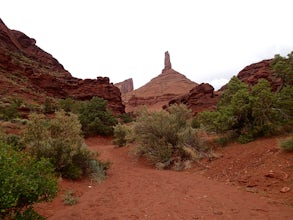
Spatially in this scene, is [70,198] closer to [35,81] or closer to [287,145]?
[287,145]

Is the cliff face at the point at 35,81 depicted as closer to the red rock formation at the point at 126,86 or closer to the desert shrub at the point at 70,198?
the desert shrub at the point at 70,198

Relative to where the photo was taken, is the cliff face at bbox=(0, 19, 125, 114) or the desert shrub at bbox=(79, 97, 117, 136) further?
the cliff face at bbox=(0, 19, 125, 114)

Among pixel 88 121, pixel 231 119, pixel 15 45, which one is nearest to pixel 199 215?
pixel 231 119

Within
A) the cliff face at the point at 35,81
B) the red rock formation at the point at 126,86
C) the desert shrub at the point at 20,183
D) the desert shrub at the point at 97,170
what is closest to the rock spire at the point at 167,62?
the red rock formation at the point at 126,86

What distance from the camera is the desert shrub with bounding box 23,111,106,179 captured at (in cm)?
927

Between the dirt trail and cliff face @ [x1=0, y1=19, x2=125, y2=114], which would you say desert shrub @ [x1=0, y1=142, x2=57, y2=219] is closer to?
the dirt trail

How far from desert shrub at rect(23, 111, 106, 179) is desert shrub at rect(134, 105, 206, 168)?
3.09 meters

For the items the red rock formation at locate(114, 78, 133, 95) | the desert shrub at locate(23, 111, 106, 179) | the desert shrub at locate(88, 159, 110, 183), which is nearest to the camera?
the desert shrub at locate(23, 111, 106, 179)

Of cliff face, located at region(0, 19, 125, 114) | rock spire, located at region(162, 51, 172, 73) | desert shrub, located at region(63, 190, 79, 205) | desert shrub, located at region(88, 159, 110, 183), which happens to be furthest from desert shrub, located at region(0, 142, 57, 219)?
rock spire, located at region(162, 51, 172, 73)

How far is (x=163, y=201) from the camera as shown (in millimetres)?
7316

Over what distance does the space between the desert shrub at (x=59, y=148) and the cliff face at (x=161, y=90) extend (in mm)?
61069

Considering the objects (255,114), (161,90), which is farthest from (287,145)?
(161,90)

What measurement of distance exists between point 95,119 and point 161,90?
67773 mm

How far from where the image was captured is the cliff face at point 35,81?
36062 millimetres
